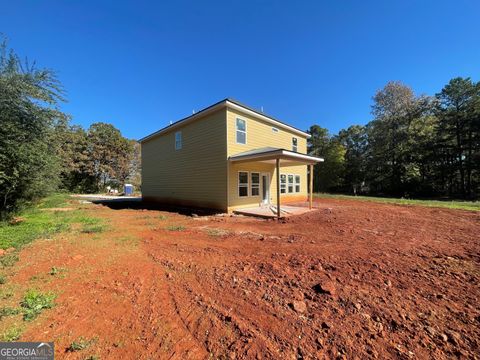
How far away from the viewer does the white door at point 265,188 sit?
1341 centimetres

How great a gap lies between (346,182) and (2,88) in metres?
38.2

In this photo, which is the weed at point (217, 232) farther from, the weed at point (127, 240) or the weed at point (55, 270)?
the weed at point (55, 270)

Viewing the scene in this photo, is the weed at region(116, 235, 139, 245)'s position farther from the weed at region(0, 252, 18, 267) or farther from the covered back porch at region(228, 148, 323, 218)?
the covered back porch at region(228, 148, 323, 218)

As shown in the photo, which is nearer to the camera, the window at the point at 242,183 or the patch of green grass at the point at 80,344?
the patch of green grass at the point at 80,344

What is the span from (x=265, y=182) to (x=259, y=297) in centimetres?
1064

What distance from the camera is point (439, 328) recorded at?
7.91 feet

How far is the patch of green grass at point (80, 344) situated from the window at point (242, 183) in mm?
9699

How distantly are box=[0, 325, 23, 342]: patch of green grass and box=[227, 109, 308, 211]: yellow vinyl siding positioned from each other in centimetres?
888

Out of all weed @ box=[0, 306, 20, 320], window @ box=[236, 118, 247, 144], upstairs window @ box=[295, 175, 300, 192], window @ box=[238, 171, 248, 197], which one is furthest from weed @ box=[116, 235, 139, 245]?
upstairs window @ box=[295, 175, 300, 192]

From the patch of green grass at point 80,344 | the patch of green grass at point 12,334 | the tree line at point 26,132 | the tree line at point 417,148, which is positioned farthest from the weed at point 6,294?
the tree line at point 417,148

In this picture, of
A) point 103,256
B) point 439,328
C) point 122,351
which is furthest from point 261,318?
point 103,256

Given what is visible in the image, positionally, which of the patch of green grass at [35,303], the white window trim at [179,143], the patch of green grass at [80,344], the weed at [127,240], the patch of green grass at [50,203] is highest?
the white window trim at [179,143]

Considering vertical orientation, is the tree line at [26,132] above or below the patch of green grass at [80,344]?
above

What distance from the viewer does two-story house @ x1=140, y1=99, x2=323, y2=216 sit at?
1106 cm
